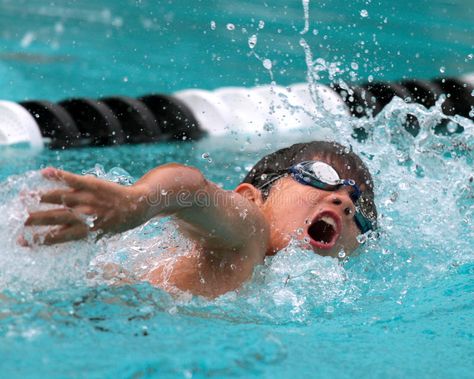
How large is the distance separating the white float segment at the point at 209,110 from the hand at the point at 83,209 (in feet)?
10.00

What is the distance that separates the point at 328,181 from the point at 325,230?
0.39 feet

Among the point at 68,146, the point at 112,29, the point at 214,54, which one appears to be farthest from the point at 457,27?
the point at 68,146

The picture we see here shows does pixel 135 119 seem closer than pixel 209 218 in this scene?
No

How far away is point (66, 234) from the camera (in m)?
1.32

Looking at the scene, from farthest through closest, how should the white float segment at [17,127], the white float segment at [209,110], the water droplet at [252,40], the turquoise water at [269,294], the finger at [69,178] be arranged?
the water droplet at [252,40], the white float segment at [209,110], the white float segment at [17,127], the turquoise water at [269,294], the finger at [69,178]

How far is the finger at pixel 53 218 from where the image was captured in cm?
128

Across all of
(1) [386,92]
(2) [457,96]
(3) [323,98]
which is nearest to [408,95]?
(1) [386,92]

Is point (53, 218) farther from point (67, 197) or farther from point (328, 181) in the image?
point (328, 181)

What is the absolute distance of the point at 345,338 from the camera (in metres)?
1.79

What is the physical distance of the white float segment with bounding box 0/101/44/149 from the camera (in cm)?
387

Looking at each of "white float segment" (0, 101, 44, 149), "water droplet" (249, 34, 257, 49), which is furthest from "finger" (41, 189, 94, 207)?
"water droplet" (249, 34, 257, 49)

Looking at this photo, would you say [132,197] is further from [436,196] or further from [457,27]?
[457,27]

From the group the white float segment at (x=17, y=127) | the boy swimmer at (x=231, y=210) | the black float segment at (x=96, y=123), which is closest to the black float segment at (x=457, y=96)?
the black float segment at (x=96, y=123)

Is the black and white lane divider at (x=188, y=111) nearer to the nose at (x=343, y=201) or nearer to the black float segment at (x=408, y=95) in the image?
the black float segment at (x=408, y=95)
